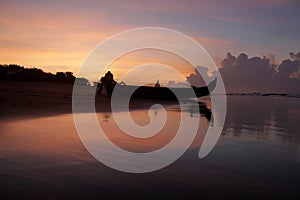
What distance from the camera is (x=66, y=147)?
428 inches

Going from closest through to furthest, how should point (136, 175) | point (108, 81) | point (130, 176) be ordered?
point (130, 176) → point (136, 175) → point (108, 81)

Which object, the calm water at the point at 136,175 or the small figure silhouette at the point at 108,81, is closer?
the calm water at the point at 136,175

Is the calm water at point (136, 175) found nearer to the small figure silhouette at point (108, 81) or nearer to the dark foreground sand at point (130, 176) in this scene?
the dark foreground sand at point (130, 176)

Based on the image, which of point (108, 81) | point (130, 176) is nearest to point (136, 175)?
point (130, 176)

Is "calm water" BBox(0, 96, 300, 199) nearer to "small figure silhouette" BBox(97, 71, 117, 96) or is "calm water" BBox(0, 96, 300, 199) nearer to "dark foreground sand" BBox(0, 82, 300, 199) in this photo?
"dark foreground sand" BBox(0, 82, 300, 199)

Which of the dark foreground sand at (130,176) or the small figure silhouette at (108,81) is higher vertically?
the small figure silhouette at (108,81)

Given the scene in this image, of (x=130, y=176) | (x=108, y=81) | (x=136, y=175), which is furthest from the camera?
(x=108, y=81)

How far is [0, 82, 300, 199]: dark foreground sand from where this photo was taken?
21.1ft

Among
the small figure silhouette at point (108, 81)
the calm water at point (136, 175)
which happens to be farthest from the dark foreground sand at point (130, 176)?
the small figure silhouette at point (108, 81)

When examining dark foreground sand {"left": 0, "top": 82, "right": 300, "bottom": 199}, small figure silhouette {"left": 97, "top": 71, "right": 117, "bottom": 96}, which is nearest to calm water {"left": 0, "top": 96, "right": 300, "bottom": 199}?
dark foreground sand {"left": 0, "top": 82, "right": 300, "bottom": 199}

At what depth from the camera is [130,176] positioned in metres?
7.74

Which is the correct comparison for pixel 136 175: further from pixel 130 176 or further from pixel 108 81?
pixel 108 81

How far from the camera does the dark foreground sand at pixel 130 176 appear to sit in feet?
21.1

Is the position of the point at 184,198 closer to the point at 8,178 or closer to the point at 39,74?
the point at 8,178
